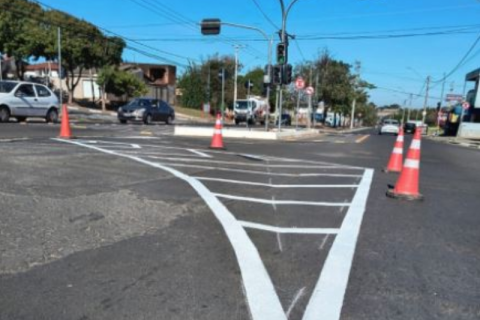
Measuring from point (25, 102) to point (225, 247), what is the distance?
18.7m

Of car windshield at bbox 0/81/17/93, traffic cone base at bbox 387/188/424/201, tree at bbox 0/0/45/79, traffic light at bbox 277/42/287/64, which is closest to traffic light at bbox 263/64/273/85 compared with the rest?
traffic light at bbox 277/42/287/64

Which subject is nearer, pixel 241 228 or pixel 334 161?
pixel 241 228

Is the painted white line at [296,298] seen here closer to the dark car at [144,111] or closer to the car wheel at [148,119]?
the dark car at [144,111]

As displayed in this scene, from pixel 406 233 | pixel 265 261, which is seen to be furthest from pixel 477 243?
pixel 265 261

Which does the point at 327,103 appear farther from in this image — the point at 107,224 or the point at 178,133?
the point at 107,224

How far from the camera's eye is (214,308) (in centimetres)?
319

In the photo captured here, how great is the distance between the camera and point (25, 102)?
20531mm

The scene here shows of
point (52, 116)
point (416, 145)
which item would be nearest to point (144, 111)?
point (52, 116)

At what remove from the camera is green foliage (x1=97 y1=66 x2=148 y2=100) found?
47875 mm

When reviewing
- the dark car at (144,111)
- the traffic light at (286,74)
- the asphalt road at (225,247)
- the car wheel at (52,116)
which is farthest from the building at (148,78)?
the asphalt road at (225,247)

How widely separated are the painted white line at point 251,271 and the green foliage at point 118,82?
44243 millimetres

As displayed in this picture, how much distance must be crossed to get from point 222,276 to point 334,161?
902 centimetres

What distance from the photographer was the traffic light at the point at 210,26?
23375mm

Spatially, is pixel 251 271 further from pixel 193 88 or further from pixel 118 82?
pixel 193 88
